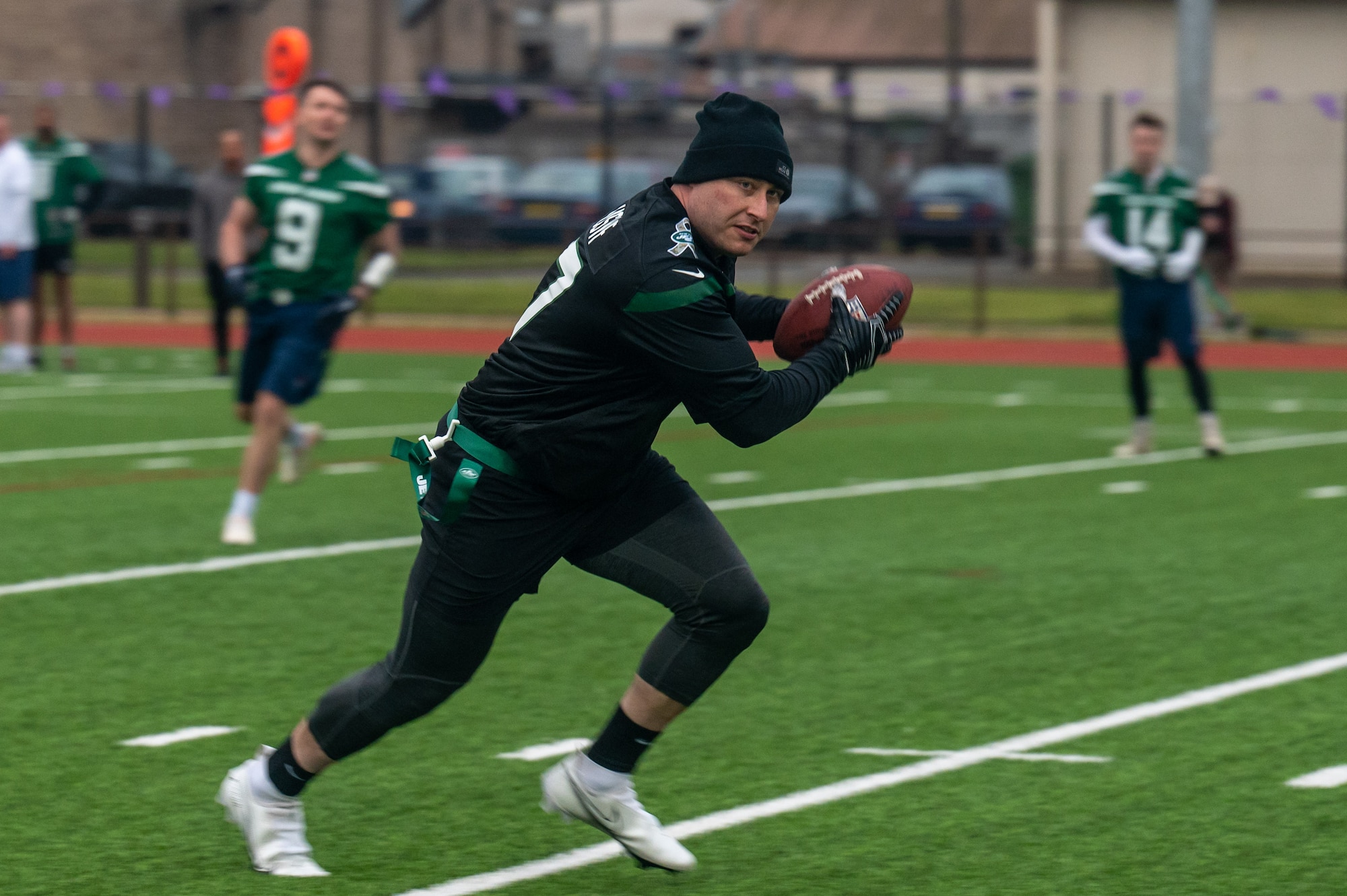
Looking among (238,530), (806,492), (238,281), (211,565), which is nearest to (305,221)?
(238,281)

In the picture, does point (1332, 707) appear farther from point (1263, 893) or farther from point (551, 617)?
point (551, 617)

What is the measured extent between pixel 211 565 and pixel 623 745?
15.5 ft

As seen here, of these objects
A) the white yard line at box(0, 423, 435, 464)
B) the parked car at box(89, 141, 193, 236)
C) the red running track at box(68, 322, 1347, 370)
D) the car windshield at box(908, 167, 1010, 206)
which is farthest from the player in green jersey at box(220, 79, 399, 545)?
the parked car at box(89, 141, 193, 236)

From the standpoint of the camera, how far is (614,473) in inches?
196

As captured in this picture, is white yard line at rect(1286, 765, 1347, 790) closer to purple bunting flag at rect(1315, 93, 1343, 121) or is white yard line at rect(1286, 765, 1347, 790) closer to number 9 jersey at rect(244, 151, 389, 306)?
number 9 jersey at rect(244, 151, 389, 306)

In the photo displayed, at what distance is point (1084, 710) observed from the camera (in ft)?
22.4

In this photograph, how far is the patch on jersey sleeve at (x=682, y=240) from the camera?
4.68m

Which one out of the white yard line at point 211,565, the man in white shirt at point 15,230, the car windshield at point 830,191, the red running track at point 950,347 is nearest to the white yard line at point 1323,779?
the white yard line at point 211,565

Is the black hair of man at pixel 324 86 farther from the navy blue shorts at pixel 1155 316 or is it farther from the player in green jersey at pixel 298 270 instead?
the navy blue shorts at pixel 1155 316

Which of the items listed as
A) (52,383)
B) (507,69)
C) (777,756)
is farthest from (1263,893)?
(507,69)

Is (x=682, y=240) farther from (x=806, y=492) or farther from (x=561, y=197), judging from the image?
(x=561, y=197)

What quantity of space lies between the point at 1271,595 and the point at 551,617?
2.70m

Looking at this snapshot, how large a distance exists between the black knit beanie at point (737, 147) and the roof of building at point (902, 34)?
5474 cm

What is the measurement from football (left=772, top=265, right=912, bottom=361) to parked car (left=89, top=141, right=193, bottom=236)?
28751 millimetres
